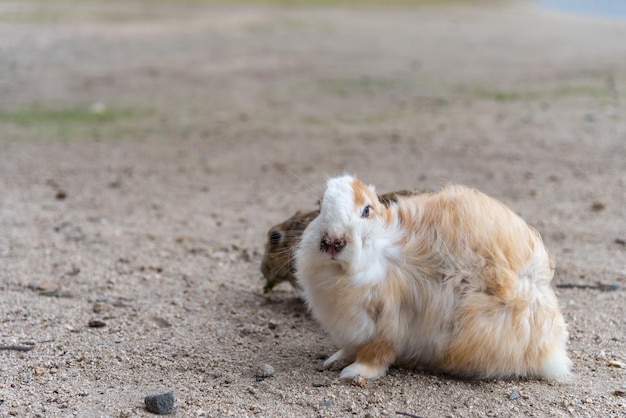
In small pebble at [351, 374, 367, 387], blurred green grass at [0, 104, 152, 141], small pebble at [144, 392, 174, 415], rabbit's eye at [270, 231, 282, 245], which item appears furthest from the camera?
blurred green grass at [0, 104, 152, 141]

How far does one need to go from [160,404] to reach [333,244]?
1193 millimetres

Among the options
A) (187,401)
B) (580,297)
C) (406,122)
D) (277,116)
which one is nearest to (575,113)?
(406,122)

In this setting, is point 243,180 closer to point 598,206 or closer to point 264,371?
point 598,206

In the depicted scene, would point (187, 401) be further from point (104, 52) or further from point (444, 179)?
point (104, 52)

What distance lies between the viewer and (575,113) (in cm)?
1105

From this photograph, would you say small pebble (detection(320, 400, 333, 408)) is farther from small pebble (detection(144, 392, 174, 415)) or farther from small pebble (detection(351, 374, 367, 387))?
small pebble (detection(144, 392, 174, 415))

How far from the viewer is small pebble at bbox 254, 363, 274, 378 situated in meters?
4.15

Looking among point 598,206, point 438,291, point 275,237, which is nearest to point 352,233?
point 438,291

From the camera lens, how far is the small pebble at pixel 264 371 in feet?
13.6

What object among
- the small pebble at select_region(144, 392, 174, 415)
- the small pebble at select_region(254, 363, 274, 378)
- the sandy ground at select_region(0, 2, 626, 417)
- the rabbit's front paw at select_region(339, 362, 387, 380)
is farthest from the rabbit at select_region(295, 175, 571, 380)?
the small pebble at select_region(144, 392, 174, 415)

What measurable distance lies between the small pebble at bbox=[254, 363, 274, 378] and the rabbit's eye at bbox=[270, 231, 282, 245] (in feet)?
4.20

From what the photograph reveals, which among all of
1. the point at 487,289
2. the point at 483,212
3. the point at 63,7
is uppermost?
the point at 63,7

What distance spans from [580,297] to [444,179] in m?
3.20

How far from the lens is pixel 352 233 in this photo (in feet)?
11.9
